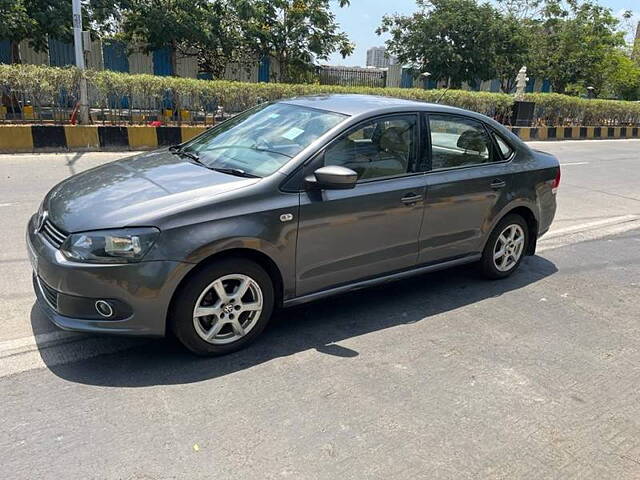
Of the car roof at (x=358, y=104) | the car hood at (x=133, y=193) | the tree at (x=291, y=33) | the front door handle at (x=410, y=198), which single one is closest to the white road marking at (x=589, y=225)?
the car roof at (x=358, y=104)

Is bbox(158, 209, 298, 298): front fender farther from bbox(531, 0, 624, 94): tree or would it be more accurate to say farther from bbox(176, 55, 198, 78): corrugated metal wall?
bbox(531, 0, 624, 94): tree

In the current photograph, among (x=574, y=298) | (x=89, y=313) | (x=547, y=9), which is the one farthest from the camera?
(x=547, y=9)

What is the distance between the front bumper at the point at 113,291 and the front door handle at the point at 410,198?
174 cm

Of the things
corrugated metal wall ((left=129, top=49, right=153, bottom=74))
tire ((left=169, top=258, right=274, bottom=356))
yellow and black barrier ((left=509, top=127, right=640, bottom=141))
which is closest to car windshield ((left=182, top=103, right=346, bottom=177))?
tire ((left=169, top=258, right=274, bottom=356))

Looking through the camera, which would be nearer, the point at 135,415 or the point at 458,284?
the point at 135,415

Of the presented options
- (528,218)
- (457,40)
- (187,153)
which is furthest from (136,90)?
(457,40)

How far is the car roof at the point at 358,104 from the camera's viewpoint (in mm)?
4234

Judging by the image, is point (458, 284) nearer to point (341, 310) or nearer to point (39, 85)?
point (341, 310)

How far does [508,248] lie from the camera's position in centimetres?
523

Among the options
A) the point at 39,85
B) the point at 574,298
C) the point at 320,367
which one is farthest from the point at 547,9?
the point at 320,367

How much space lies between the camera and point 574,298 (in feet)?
16.3

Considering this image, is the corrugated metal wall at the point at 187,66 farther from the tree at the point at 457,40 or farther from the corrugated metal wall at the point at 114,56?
the tree at the point at 457,40

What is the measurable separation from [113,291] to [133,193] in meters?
0.67

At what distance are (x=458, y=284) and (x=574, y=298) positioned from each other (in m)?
1.00
